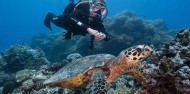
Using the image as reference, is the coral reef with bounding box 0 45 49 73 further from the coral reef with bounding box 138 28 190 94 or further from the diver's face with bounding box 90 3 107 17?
the coral reef with bounding box 138 28 190 94

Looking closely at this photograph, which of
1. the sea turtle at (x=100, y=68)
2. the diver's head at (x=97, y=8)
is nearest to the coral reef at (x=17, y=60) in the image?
the diver's head at (x=97, y=8)

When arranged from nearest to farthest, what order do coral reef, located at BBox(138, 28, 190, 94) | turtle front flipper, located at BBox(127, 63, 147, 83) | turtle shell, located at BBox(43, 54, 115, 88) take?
1. coral reef, located at BBox(138, 28, 190, 94)
2. turtle front flipper, located at BBox(127, 63, 147, 83)
3. turtle shell, located at BBox(43, 54, 115, 88)

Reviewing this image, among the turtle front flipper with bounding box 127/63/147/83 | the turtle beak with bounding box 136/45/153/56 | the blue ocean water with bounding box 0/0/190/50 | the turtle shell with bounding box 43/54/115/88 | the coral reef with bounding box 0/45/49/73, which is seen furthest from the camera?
the blue ocean water with bounding box 0/0/190/50

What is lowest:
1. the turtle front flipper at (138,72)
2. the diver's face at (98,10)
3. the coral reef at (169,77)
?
the coral reef at (169,77)

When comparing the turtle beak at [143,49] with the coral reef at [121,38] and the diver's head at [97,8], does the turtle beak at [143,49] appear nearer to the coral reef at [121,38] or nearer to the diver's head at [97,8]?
the diver's head at [97,8]

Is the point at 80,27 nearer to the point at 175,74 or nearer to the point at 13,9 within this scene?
the point at 175,74

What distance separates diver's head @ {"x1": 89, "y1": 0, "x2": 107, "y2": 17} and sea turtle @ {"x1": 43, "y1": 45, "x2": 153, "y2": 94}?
2.05m

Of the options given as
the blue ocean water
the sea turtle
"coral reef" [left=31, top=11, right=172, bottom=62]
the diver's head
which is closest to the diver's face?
the diver's head

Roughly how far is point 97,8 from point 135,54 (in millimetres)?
2897

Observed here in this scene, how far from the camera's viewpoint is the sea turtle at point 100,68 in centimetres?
510

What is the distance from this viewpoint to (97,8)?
7508 millimetres

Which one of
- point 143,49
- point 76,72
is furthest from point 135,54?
point 76,72

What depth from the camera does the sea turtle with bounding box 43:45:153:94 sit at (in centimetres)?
510

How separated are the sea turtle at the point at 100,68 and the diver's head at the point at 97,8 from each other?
205 cm
